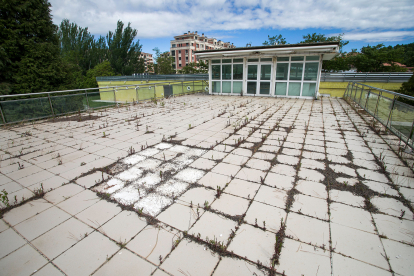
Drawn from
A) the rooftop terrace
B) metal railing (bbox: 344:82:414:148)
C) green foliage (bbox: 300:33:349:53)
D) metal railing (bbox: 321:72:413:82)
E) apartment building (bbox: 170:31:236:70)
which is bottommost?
the rooftop terrace

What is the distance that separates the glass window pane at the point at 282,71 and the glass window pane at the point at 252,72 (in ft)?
4.23

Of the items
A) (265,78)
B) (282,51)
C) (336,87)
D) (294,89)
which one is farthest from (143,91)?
(336,87)

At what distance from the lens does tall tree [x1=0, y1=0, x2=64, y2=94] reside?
9.77 m

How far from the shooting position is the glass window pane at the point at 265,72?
11566 millimetres

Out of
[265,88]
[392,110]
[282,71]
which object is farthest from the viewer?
[265,88]

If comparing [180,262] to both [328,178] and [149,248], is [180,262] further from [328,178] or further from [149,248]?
[328,178]

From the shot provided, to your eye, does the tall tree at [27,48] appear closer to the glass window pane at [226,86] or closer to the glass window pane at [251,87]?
the glass window pane at [226,86]

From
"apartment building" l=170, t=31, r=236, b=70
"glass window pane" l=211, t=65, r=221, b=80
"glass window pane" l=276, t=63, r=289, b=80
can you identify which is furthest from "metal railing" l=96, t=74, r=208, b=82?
"apartment building" l=170, t=31, r=236, b=70

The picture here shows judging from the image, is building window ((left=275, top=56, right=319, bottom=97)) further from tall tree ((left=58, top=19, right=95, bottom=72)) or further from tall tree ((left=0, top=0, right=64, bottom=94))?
tall tree ((left=58, top=19, right=95, bottom=72))

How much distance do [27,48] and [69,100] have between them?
5874 mm

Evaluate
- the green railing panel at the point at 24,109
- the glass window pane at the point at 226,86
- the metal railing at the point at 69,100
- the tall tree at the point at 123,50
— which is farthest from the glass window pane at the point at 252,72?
the tall tree at the point at 123,50

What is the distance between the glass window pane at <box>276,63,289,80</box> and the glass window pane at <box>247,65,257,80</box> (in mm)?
1289

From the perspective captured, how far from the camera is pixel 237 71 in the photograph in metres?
12.5

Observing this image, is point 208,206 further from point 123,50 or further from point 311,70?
point 123,50
